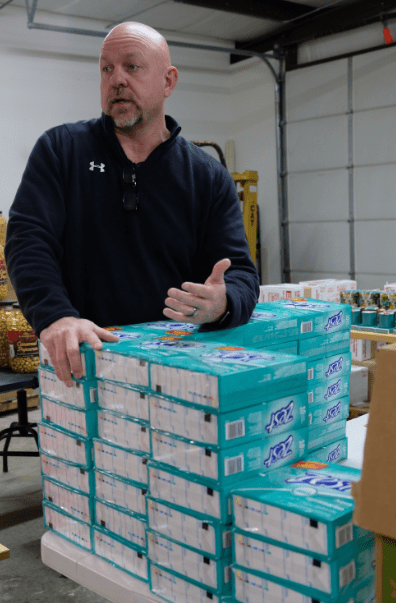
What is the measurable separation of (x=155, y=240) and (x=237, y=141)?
9329 millimetres

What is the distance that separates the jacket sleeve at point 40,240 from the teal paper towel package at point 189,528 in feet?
1.67

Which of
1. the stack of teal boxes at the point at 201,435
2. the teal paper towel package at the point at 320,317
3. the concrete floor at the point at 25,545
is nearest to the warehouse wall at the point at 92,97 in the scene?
the concrete floor at the point at 25,545

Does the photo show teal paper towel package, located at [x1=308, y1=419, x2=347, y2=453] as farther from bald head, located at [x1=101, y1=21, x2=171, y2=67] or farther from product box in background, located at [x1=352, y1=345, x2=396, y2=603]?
bald head, located at [x1=101, y1=21, x2=171, y2=67]

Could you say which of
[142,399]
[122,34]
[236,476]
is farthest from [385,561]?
[122,34]

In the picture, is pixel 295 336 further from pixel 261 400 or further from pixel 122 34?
pixel 122 34

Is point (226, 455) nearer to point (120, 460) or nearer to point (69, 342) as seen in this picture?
point (120, 460)

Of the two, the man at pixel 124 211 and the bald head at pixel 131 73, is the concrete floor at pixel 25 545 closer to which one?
the man at pixel 124 211

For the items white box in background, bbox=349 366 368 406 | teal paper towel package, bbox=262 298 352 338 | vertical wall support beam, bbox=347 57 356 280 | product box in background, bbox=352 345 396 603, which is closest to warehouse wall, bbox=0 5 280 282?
vertical wall support beam, bbox=347 57 356 280

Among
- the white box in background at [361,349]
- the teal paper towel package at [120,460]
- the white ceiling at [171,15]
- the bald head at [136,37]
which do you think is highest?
the white ceiling at [171,15]

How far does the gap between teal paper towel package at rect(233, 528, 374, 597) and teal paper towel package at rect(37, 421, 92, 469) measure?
17.7 inches

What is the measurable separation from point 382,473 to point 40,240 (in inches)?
40.7

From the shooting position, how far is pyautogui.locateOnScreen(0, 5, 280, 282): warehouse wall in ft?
26.9

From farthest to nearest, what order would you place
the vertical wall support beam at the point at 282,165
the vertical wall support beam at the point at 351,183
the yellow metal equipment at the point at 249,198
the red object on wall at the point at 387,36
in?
the vertical wall support beam at the point at 282,165 < the yellow metal equipment at the point at 249,198 < the vertical wall support beam at the point at 351,183 < the red object on wall at the point at 387,36

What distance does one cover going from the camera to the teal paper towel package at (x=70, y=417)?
1.44 metres
